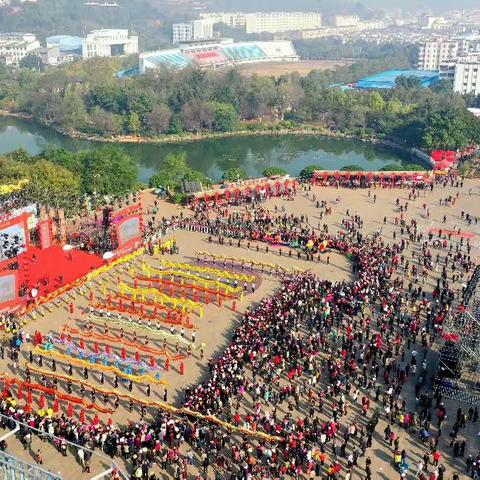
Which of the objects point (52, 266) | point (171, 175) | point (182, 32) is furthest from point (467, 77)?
point (182, 32)

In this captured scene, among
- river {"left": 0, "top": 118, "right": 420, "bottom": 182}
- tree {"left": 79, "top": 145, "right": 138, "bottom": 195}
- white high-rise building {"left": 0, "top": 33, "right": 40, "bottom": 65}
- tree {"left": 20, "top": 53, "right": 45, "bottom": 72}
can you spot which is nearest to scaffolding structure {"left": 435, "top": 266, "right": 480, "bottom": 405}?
tree {"left": 79, "top": 145, "right": 138, "bottom": 195}

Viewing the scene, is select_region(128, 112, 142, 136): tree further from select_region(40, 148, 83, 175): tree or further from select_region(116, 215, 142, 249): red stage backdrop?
select_region(116, 215, 142, 249): red stage backdrop

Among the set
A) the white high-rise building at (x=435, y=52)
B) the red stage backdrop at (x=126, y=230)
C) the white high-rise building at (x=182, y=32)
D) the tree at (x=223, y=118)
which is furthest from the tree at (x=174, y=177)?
the white high-rise building at (x=182, y=32)

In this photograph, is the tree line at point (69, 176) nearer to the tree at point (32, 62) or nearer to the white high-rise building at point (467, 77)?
the white high-rise building at point (467, 77)

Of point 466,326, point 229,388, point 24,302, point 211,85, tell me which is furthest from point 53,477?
point 211,85

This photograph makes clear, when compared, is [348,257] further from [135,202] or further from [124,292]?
[135,202]
